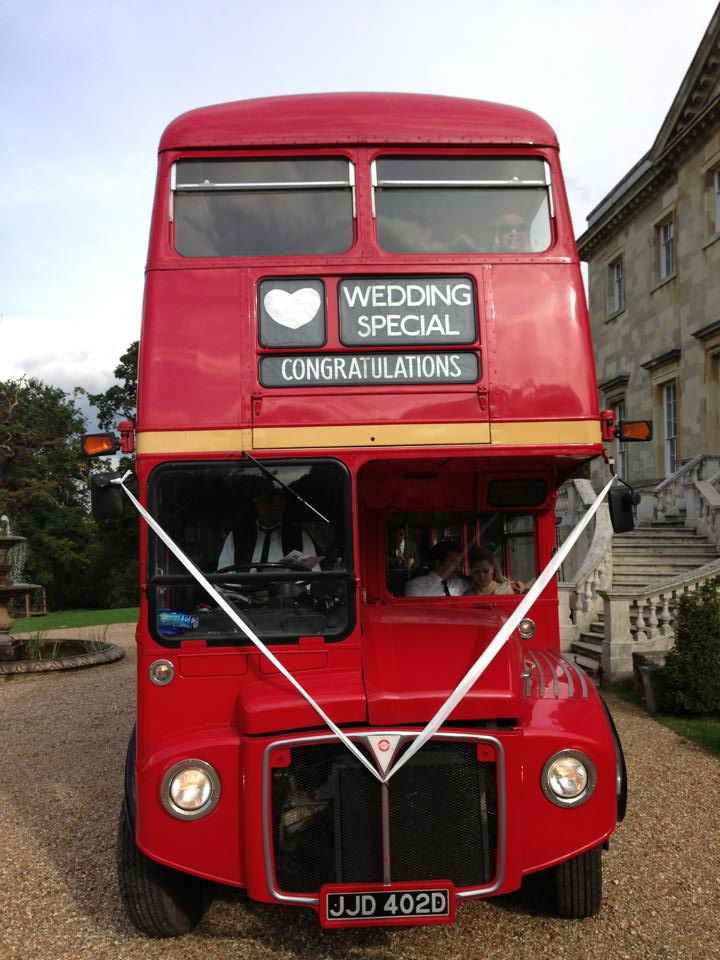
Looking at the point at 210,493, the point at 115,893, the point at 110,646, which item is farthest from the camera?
the point at 110,646

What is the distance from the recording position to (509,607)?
552 cm

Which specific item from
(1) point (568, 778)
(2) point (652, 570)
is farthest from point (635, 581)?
(1) point (568, 778)

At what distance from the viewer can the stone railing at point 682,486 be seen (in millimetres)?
18828

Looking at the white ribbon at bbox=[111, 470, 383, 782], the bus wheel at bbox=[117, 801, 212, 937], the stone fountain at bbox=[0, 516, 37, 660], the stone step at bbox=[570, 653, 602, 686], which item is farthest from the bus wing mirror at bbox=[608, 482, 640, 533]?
the stone fountain at bbox=[0, 516, 37, 660]

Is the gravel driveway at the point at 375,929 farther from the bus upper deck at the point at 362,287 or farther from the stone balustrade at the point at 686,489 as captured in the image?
the stone balustrade at the point at 686,489

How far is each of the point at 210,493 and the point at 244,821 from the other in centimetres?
151

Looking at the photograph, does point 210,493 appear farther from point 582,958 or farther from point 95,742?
point 95,742

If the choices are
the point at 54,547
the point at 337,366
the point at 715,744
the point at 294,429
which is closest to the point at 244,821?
the point at 294,429

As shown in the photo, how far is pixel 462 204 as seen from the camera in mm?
4703

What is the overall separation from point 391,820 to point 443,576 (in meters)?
2.18

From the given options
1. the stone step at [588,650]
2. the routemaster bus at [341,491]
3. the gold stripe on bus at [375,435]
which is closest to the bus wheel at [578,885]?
the routemaster bus at [341,491]

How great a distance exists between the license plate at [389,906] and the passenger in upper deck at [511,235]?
313 cm

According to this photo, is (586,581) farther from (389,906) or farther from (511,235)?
(389,906)

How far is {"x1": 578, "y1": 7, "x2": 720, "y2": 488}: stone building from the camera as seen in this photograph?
2122 centimetres
